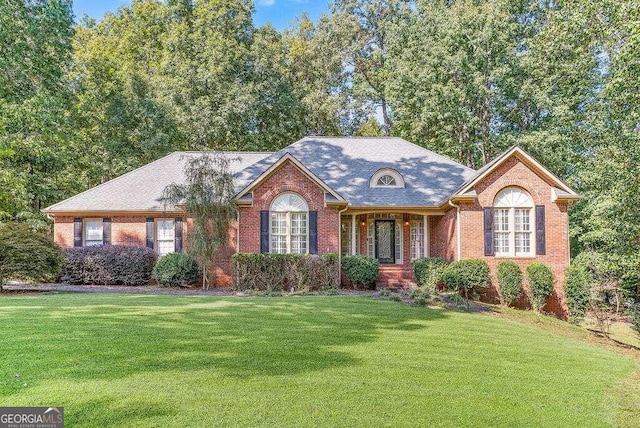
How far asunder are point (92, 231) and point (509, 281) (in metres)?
17.0

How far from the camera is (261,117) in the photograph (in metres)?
29.4

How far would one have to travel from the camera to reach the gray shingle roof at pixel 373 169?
1791cm

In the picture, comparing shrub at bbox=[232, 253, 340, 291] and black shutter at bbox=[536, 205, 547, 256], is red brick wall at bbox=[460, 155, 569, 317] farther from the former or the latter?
shrub at bbox=[232, 253, 340, 291]

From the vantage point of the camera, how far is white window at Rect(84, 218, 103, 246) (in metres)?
18.6

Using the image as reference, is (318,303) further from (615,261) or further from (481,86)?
(481,86)

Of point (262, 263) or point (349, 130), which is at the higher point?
point (349, 130)

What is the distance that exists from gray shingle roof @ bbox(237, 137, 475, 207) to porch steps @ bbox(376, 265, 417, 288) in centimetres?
273

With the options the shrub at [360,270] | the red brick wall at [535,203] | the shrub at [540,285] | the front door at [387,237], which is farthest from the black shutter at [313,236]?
the shrub at [540,285]

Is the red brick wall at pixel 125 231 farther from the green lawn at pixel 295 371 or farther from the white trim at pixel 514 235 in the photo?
the white trim at pixel 514 235

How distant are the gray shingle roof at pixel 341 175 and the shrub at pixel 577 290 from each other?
5274 millimetres

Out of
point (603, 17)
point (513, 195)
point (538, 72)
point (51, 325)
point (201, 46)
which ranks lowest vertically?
point (51, 325)

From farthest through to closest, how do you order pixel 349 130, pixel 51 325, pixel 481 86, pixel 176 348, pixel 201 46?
pixel 349 130, pixel 201 46, pixel 481 86, pixel 51 325, pixel 176 348

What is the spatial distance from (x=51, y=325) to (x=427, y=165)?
16.4 m

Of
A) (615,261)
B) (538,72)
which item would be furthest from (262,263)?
(538,72)
